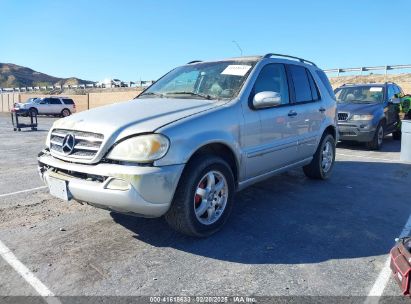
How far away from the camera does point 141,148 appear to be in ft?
10.7

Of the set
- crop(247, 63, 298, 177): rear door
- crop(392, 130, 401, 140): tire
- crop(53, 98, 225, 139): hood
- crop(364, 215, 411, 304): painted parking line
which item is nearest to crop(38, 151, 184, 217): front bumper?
crop(53, 98, 225, 139): hood

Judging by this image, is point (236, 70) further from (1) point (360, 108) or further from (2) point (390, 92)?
(2) point (390, 92)

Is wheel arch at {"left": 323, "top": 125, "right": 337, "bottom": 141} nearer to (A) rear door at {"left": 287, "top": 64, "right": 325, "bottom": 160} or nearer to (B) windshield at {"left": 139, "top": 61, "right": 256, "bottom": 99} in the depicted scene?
(A) rear door at {"left": 287, "top": 64, "right": 325, "bottom": 160}

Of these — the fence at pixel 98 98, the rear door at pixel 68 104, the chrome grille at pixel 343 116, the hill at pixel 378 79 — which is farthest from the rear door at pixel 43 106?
the chrome grille at pixel 343 116

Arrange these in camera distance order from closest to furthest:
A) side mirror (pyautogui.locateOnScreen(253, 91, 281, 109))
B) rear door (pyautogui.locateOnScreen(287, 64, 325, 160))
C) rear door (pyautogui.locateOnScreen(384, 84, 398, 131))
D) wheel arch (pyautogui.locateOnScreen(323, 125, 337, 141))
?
side mirror (pyautogui.locateOnScreen(253, 91, 281, 109))
rear door (pyautogui.locateOnScreen(287, 64, 325, 160))
wheel arch (pyautogui.locateOnScreen(323, 125, 337, 141))
rear door (pyautogui.locateOnScreen(384, 84, 398, 131))

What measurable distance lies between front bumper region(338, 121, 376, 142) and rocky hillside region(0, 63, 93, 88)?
4663 inches

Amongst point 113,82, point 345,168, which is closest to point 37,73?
point 113,82

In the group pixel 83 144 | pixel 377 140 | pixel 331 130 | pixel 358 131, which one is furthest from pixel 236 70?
pixel 377 140

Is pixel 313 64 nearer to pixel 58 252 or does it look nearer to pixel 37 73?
pixel 58 252

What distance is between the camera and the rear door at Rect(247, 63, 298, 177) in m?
4.42

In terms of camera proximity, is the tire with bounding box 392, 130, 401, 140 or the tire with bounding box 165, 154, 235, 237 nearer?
the tire with bounding box 165, 154, 235, 237

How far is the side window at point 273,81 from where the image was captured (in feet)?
14.9

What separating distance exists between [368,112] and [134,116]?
8.14 metres

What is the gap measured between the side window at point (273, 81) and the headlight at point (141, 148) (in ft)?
5.03
